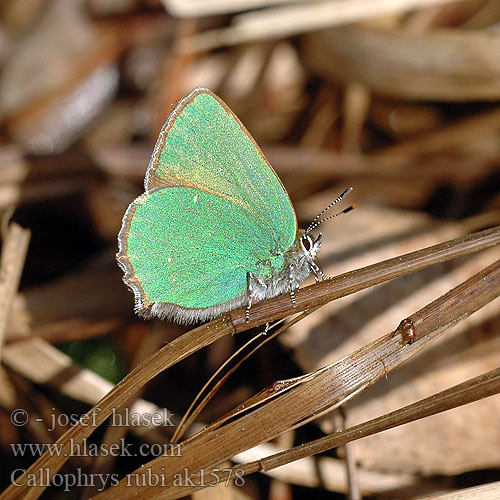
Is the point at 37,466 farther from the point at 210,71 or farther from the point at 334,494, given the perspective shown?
the point at 210,71

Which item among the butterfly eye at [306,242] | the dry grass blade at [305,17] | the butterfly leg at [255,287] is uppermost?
the dry grass blade at [305,17]

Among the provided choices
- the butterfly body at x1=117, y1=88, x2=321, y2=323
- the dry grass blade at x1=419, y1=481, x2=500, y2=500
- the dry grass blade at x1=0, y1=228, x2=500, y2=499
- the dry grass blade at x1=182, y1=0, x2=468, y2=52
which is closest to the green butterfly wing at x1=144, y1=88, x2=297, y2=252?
the butterfly body at x1=117, y1=88, x2=321, y2=323

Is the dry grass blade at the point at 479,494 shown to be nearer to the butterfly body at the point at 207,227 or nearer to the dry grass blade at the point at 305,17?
the butterfly body at the point at 207,227

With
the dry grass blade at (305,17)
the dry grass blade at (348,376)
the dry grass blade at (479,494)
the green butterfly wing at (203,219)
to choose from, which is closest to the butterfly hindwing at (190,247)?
the green butterfly wing at (203,219)

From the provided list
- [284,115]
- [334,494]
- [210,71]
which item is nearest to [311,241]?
[334,494]

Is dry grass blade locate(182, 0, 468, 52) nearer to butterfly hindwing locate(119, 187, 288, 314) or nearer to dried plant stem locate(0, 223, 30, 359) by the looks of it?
butterfly hindwing locate(119, 187, 288, 314)

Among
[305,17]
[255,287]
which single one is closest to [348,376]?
[255,287]

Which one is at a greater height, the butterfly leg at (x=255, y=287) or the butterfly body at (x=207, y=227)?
the butterfly body at (x=207, y=227)

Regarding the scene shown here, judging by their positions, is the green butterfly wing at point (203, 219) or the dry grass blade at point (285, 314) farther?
the green butterfly wing at point (203, 219)

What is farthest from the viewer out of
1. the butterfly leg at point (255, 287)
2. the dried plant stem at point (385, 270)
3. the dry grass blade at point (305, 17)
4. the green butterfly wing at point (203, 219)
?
the dry grass blade at point (305, 17)
